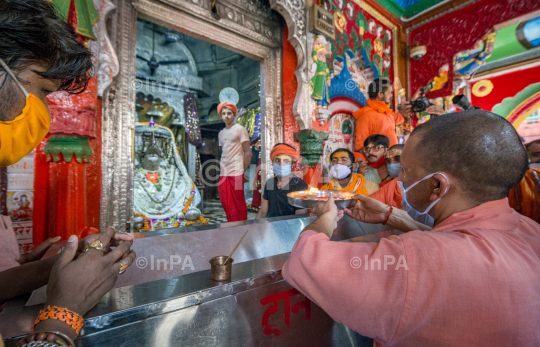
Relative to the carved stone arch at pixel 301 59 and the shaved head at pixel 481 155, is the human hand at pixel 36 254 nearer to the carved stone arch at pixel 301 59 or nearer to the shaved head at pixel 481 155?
the shaved head at pixel 481 155

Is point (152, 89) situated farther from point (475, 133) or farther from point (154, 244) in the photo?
point (475, 133)

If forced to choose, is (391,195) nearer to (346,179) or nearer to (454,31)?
(346,179)

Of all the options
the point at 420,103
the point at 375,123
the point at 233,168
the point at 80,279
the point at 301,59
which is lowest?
the point at 80,279

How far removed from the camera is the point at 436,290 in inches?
23.9

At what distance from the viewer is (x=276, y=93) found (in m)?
4.09

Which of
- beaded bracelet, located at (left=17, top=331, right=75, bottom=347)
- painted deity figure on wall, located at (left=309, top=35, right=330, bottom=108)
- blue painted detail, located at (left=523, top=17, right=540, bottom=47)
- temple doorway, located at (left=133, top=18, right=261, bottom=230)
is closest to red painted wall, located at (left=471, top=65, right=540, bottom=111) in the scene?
blue painted detail, located at (left=523, top=17, right=540, bottom=47)

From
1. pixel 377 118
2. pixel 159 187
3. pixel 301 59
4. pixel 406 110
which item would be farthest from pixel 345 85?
pixel 159 187

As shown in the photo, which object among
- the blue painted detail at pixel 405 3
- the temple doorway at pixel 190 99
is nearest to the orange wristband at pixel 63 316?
the temple doorway at pixel 190 99

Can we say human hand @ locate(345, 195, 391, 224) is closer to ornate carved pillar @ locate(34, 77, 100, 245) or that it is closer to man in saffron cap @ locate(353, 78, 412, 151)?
ornate carved pillar @ locate(34, 77, 100, 245)

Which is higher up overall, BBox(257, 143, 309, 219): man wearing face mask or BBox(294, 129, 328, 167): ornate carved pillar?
BBox(294, 129, 328, 167): ornate carved pillar

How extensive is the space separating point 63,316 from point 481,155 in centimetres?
122

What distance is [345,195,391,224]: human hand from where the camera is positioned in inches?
63.9

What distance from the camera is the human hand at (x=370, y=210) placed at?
1623 mm

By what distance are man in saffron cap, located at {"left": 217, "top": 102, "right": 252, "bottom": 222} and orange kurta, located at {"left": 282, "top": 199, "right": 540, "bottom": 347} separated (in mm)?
3223
